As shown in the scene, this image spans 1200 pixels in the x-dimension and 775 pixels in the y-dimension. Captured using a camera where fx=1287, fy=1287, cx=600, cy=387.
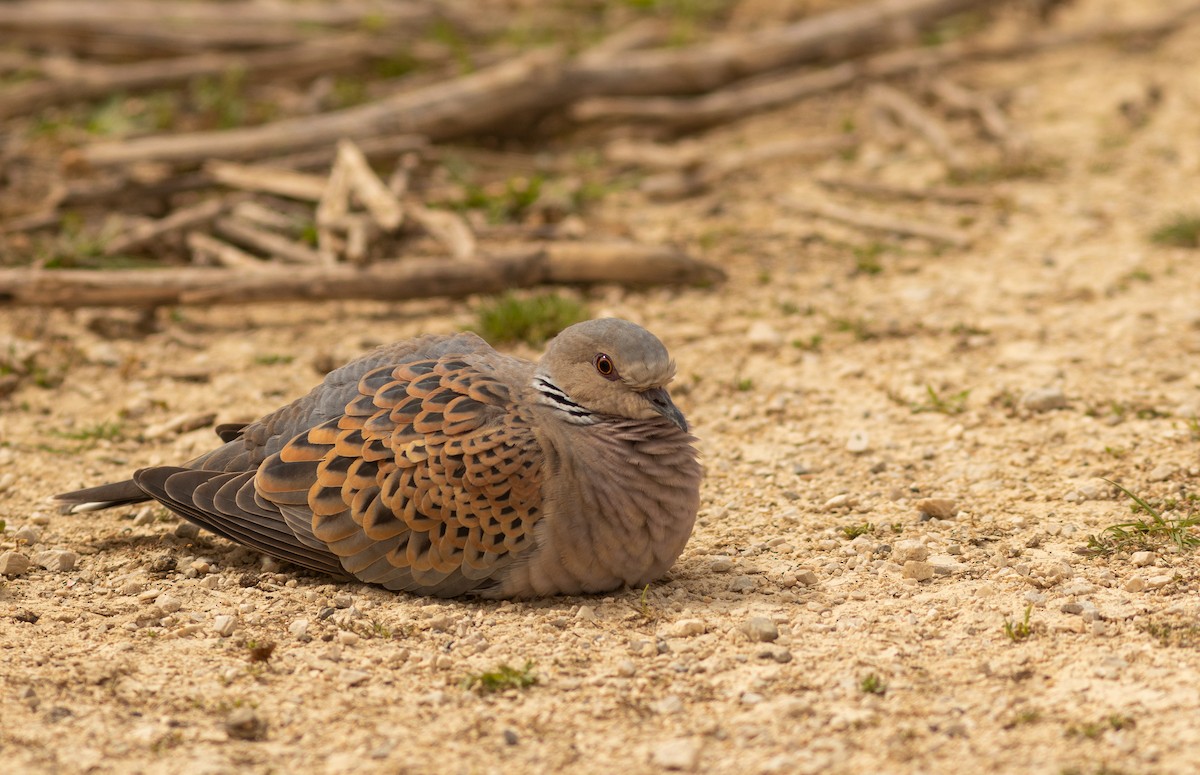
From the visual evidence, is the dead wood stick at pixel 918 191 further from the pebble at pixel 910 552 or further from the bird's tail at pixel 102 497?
the bird's tail at pixel 102 497

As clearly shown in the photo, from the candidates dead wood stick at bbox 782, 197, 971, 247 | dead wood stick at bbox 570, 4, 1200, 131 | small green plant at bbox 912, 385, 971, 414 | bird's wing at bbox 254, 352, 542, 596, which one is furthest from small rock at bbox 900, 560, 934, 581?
dead wood stick at bbox 570, 4, 1200, 131

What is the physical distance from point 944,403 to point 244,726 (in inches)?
139

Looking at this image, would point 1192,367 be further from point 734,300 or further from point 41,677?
point 41,677

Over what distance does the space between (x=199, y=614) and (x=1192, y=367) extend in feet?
14.6

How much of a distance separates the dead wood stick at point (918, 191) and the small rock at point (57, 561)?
5.57 m

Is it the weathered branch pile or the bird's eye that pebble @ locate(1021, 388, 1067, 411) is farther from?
the bird's eye

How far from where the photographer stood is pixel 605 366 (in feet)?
14.2

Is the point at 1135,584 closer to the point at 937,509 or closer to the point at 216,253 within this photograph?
the point at 937,509

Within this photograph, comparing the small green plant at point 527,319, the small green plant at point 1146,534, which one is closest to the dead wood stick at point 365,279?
the small green plant at point 527,319

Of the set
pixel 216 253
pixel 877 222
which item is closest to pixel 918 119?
pixel 877 222

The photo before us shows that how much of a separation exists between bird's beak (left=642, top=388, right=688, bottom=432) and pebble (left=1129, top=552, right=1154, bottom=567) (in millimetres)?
1560

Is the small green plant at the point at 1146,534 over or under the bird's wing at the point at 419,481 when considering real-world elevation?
under

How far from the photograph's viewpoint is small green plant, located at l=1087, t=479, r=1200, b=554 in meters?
4.40

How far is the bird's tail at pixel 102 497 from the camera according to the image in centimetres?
481
